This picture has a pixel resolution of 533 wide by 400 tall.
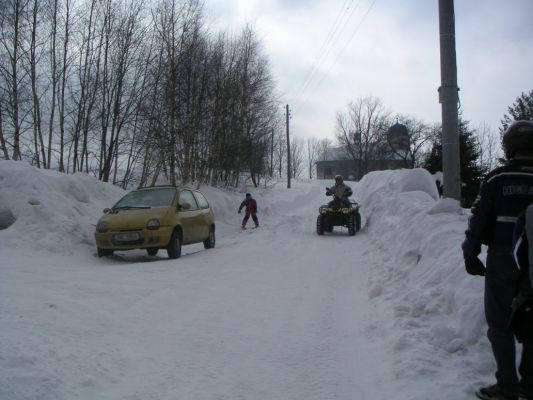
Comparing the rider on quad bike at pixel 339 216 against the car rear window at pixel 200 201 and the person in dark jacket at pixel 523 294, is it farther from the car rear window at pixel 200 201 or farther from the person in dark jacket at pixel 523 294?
the person in dark jacket at pixel 523 294

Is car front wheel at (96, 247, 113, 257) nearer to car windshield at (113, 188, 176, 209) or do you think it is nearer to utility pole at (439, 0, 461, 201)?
car windshield at (113, 188, 176, 209)

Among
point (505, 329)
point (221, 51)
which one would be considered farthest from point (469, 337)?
point (221, 51)

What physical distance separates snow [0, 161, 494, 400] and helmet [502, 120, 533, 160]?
167 centimetres

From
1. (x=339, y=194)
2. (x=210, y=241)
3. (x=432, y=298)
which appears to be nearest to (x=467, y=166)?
(x=339, y=194)

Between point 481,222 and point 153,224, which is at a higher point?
point 481,222

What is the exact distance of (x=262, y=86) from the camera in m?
31.6

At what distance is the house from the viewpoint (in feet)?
243

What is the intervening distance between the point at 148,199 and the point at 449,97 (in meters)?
6.97

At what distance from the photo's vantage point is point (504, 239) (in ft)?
11.8

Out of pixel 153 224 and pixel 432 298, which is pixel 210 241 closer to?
pixel 153 224

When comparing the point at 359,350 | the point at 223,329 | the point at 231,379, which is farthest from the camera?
the point at 223,329

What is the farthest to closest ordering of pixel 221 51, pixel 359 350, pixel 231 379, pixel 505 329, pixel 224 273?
pixel 221 51 < pixel 224 273 < pixel 359 350 < pixel 231 379 < pixel 505 329

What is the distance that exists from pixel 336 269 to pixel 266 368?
5293 millimetres

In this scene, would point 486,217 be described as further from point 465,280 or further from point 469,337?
point 465,280
